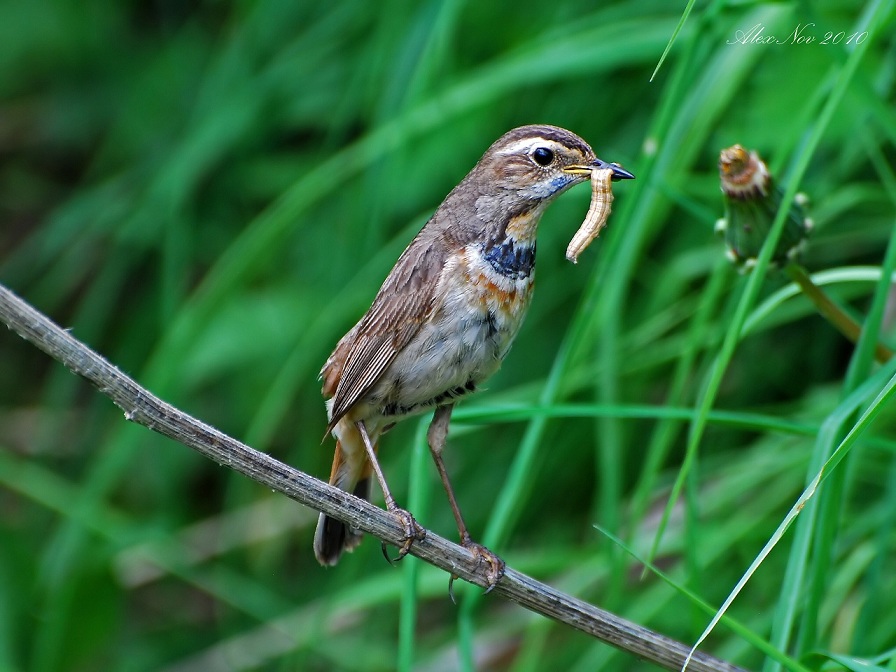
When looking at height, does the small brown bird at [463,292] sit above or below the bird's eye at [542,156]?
below

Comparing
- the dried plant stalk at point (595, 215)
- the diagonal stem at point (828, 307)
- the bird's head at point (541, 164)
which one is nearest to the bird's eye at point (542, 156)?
the bird's head at point (541, 164)

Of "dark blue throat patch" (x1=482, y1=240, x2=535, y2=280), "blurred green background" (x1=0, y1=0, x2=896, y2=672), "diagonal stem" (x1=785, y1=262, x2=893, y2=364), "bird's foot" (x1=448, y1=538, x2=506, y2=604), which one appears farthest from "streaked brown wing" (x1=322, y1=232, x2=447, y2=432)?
"diagonal stem" (x1=785, y1=262, x2=893, y2=364)

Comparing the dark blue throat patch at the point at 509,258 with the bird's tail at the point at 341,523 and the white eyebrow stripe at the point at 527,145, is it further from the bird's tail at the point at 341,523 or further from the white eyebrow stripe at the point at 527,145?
the bird's tail at the point at 341,523

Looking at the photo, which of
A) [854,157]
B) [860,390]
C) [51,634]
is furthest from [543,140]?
[51,634]

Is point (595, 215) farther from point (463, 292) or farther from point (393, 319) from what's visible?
point (393, 319)

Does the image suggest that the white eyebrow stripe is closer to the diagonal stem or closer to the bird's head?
the bird's head

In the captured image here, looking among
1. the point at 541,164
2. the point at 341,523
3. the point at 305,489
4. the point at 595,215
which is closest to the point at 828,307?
the point at 595,215
